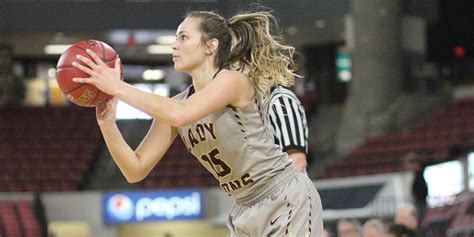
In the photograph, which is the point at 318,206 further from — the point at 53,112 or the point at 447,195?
the point at 53,112

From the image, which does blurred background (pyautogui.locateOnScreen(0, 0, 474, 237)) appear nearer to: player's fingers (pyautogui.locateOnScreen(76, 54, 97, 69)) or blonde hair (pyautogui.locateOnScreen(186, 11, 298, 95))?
blonde hair (pyautogui.locateOnScreen(186, 11, 298, 95))

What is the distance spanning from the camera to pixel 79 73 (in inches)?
178

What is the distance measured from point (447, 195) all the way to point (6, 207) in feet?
25.6

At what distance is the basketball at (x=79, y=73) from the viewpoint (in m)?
4.57

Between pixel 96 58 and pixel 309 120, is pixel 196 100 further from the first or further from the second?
pixel 309 120

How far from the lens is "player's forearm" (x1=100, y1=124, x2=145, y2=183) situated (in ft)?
16.1

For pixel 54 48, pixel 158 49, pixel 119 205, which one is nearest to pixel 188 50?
pixel 119 205

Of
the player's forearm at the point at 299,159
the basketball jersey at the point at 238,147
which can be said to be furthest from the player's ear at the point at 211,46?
the player's forearm at the point at 299,159

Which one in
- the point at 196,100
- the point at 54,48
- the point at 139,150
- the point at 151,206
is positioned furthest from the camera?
the point at 54,48

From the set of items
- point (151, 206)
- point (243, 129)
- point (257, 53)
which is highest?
point (257, 53)

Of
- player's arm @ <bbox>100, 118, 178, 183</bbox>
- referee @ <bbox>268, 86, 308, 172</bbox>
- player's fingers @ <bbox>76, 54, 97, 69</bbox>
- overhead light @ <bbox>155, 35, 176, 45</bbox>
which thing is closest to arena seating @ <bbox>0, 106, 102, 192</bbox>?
overhead light @ <bbox>155, 35, 176, 45</bbox>

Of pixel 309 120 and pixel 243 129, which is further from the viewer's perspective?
pixel 309 120

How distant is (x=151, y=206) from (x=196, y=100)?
16.2 m

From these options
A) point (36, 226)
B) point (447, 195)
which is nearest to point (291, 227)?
point (447, 195)
